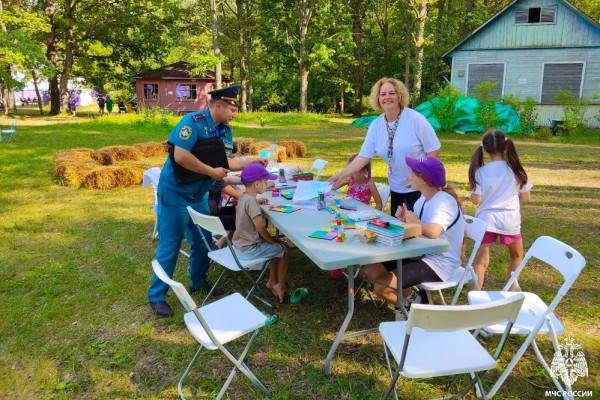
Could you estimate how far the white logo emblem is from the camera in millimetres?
2719

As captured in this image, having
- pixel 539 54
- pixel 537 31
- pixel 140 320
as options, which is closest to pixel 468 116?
pixel 539 54

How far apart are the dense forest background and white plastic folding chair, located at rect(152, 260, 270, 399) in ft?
69.8

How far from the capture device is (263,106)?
113 ft

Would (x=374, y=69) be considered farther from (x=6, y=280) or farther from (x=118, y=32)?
(x=6, y=280)

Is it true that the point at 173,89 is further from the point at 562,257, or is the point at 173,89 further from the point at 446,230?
the point at 562,257

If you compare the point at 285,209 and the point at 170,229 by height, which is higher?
the point at 285,209

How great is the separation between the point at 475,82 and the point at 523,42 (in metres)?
2.36

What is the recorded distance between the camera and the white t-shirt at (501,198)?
3531mm

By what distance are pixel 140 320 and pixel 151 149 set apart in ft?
29.4

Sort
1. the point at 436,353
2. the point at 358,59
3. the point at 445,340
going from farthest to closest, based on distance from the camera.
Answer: the point at 358,59 → the point at 445,340 → the point at 436,353

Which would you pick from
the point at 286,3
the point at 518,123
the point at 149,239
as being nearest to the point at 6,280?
the point at 149,239

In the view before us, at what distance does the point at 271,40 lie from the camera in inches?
1131

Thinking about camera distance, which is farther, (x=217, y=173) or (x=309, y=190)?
(x=309, y=190)

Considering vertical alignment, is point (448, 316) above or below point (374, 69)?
below
